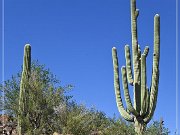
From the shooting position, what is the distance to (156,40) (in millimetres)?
21484

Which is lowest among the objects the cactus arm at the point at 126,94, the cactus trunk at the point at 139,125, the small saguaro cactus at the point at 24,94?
the cactus trunk at the point at 139,125

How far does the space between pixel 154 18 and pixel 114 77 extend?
3.84 metres

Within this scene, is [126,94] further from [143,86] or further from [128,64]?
[128,64]

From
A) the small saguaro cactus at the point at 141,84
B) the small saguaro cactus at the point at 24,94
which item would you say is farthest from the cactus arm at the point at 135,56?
the small saguaro cactus at the point at 24,94

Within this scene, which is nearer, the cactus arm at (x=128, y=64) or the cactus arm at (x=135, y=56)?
the cactus arm at (x=135, y=56)

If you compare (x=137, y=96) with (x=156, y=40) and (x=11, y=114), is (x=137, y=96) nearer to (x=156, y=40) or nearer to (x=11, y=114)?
(x=156, y=40)

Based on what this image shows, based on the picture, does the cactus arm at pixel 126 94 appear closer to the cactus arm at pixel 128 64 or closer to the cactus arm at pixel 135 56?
the cactus arm at pixel 135 56

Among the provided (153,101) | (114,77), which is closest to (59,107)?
(114,77)

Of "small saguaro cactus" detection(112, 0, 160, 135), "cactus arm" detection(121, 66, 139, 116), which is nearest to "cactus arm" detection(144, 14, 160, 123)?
"small saguaro cactus" detection(112, 0, 160, 135)

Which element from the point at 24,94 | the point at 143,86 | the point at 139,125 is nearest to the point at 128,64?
the point at 143,86

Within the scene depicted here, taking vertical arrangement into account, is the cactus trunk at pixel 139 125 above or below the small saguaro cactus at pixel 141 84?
A: below

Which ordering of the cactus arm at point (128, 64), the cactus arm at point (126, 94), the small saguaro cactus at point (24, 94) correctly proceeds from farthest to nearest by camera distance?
the small saguaro cactus at point (24, 94) < the cactus arm at point (128, 64) < the cactus arm at point (126, 94)

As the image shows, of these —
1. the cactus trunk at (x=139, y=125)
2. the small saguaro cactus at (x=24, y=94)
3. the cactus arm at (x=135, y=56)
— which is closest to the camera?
the cactus arm at (x=135, y=56)

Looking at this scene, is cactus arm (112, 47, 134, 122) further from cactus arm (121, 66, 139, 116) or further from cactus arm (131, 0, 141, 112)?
cactus arm (131, 0, 141, 112)
